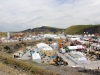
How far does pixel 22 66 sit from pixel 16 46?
47388 mm

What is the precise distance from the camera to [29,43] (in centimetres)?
7194

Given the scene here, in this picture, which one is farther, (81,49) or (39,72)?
(81,49)

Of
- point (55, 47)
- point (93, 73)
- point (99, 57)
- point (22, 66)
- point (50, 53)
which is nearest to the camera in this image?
point (22, 66)

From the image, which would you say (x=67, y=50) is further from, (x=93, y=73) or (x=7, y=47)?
(x=93, y=73)

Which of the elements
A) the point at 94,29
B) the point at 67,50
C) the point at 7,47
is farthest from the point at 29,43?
the point at 94,29

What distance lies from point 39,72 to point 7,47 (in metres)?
44.3

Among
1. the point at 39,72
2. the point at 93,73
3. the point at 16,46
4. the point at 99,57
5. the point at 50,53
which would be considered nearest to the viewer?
the point at 39,72

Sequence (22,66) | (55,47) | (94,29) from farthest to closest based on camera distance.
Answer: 1. (94,29)
2. (55,47)
3. (22,66)

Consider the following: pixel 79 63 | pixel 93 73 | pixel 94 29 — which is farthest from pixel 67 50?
pixel 94 29

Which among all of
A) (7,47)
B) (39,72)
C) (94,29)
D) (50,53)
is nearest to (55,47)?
(50,53)

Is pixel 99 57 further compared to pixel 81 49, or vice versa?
pixel 81 49

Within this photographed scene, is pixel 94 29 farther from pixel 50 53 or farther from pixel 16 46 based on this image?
pixel 50 53

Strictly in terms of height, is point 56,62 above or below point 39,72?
below

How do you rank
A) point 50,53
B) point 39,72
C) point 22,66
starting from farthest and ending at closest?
point 50,53, point 22,66, point 39,72
